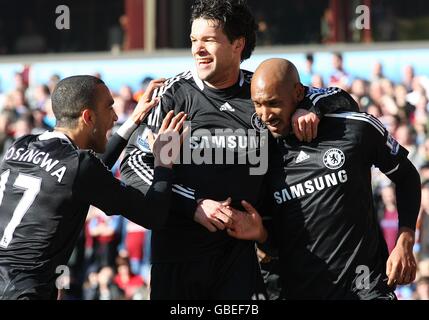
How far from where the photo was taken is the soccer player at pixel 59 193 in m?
4.91

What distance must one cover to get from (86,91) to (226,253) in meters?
1.22

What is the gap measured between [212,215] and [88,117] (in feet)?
2.79

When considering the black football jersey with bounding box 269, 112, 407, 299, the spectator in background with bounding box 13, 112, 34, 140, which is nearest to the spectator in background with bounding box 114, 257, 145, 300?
the spectator in background with bounding box 13, 112, 34, 140

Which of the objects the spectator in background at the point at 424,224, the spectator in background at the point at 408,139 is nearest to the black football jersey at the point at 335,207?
the spectator in background at the point at 424,224

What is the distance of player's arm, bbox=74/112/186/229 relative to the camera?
4957 mm

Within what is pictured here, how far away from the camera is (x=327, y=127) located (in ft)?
17.7

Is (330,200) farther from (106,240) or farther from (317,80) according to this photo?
(106,240)

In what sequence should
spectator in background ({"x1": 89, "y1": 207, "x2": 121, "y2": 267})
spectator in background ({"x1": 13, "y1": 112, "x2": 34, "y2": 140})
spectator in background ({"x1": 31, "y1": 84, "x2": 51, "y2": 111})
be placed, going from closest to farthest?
spectator in background ({"x1": 89, "y1": 207, "x2": 121, "y2": 267}) < spectator in background ({"x1": 13, "y1": 112, "x2": 34, "y2": 140}) < spectator in background ({"x1": 31, "y1": 84, "x2": 51, "y2": 111})

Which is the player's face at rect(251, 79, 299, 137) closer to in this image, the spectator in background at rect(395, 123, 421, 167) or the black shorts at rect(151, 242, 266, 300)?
the black shorts at rect(151, 242, 266, 300)

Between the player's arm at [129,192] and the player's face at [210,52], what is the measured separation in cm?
41

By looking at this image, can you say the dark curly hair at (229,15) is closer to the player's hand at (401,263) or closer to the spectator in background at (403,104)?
the player's hand at (401,263)

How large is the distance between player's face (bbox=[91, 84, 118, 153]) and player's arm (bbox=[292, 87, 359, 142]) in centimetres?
101

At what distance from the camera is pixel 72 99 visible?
5133mm
